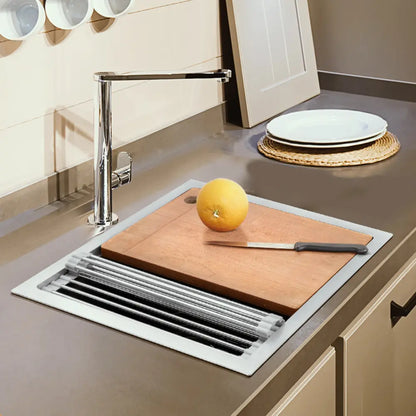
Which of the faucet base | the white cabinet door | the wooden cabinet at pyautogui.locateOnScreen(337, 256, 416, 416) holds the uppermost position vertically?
the white cabinet door

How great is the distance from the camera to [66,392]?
0.98m

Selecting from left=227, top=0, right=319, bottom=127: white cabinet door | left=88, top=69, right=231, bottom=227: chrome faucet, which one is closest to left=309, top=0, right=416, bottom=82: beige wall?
left=227, top=0, right=319, bottom=127: white cabinet door

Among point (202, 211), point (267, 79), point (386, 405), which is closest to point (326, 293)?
point (202, 211)

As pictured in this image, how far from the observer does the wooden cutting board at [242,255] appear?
1.21 metres

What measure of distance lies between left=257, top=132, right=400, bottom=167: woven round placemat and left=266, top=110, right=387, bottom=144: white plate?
3cm

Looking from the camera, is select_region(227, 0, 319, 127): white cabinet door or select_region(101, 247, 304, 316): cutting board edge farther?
select_region(227, 0, 319, 127): white cabinet door

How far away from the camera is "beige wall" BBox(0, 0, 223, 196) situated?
1.42 metres

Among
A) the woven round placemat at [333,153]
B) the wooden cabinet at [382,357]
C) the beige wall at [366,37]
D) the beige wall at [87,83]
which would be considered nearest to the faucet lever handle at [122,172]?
the beige wall at [87,83]

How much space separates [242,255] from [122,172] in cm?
33

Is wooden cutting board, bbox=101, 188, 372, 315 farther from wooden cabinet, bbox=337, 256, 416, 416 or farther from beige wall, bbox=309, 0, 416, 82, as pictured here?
beige wall, bbox=309, 0, 416, 82

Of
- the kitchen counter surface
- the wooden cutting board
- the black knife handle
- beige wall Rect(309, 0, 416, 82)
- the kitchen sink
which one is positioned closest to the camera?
the kitchen counter surface

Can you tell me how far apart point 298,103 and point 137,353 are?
1.25 meters

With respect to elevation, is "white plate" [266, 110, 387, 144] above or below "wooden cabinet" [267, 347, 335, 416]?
above

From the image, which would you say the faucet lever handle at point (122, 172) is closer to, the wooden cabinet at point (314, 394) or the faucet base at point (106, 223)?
the faucet base at point (106, 223)
